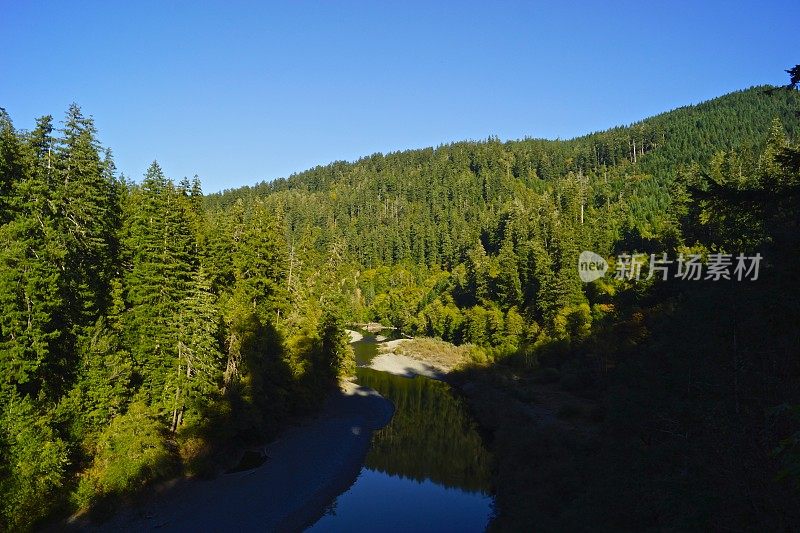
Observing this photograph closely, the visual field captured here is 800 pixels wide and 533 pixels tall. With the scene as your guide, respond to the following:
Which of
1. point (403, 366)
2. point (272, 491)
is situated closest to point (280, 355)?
point (272, 491)

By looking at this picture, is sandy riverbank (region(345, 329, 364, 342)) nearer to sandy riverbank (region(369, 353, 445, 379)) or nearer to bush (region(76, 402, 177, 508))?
sandy riverbank (region(369, 353, 445, 379))

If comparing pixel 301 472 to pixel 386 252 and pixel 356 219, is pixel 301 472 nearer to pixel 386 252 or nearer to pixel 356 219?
pixel 386 252

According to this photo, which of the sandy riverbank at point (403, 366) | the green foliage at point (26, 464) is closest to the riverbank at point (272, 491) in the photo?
Answer: the green foliage at point (26, 464)

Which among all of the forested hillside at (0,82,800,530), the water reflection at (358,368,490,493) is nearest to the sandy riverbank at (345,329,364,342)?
the forested hillside at (0,82,800,530)

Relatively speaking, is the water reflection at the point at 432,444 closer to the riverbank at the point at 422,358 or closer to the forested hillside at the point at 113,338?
the forested hillside at the point at 113,338

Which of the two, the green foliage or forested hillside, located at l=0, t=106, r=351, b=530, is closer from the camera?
the green foliage
